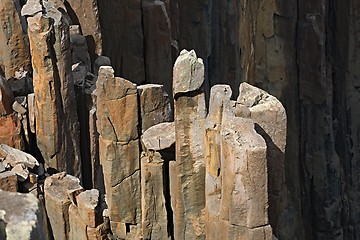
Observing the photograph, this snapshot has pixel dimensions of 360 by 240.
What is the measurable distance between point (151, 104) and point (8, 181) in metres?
1.91

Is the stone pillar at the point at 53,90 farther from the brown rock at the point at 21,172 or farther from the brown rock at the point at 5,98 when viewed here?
the brown rock at the point at 21,172

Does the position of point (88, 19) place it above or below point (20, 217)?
below

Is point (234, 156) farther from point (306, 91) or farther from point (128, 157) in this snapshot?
point (306, 91)

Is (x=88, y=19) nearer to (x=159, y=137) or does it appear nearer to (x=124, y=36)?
(x=124, y=36)

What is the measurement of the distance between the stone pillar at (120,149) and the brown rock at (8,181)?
43.0 inches

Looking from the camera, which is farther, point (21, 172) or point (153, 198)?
point (21, 172)

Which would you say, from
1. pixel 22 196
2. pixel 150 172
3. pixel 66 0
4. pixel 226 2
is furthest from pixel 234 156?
pixel 226 2

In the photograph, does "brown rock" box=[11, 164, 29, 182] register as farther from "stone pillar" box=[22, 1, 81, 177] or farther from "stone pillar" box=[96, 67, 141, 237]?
"stone pillar" box=[22, 1, 81, 177]

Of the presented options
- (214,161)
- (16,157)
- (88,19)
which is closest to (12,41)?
(88,19)

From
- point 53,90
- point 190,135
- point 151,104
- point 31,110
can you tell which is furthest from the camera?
point 31,110

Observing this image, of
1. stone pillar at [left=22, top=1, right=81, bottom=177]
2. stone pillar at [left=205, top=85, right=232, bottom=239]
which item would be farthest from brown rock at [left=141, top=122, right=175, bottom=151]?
stone pillar at [left=22, top=1, right=81, bottom=177]

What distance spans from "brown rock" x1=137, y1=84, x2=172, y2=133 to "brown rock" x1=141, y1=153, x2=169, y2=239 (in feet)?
1.59

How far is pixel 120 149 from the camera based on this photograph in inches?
394

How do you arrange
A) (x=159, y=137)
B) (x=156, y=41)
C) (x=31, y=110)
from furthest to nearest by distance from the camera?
(x=156, y=41)
(x=31, y=110)
(x=159, y=137)
